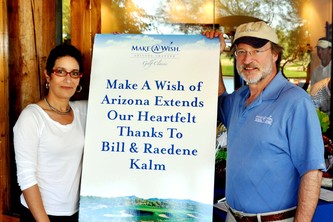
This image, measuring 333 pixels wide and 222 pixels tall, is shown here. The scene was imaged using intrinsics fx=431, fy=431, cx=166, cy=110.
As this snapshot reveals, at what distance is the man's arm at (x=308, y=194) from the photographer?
5.54ft

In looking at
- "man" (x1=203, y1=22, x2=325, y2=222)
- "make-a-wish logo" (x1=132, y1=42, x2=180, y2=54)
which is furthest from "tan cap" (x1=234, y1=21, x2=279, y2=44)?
"make-a-wish logo" (x1=132, y1=42, x2=180, y2=54)

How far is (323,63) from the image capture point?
6379mm

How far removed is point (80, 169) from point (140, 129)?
1.15 feet

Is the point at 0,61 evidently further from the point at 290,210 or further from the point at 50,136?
the point at 290,210

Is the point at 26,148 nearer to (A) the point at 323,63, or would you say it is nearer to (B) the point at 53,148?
(B) the point at 53,148

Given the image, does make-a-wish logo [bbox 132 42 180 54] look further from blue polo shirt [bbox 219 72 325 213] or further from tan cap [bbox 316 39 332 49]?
tan cap [bbox 316 39 332 49]

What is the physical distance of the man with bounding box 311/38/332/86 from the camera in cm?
627

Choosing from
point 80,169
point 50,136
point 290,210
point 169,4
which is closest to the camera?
point 290,210

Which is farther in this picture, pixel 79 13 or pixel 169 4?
pixel 169 4

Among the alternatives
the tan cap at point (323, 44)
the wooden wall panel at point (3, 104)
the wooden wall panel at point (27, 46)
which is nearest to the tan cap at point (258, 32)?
the wooden wall panel at point (27, 46)

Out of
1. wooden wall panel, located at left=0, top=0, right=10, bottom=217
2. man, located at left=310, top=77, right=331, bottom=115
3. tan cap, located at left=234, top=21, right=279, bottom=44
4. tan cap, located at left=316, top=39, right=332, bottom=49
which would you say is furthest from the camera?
tan cap, located at left=316, top=39, right=332, bottom=49

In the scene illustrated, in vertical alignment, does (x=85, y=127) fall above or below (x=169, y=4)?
below

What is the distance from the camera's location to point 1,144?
8.57ft

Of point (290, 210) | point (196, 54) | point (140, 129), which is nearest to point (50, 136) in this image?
point (140, 129)
